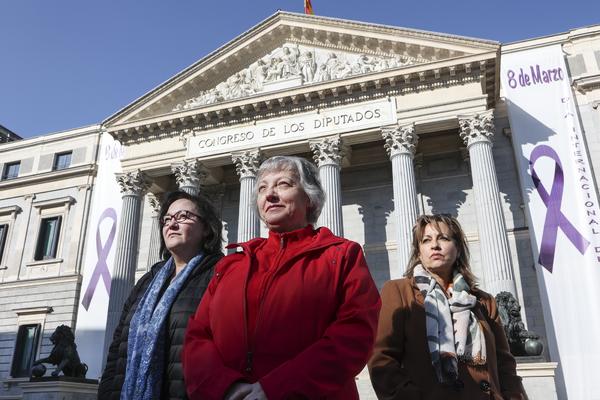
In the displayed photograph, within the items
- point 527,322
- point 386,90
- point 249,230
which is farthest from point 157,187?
point 527,322

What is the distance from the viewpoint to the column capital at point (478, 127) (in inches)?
675

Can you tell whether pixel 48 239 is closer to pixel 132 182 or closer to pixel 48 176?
pixel 48 176

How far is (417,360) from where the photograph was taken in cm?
325

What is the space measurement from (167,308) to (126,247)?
56.4 ft

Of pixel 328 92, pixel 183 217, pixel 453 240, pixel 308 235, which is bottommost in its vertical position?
pixel 308 235

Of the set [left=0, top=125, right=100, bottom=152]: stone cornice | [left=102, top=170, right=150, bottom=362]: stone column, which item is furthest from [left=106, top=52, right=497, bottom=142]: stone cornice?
[left=0, top=125, right=100, bottom=152]: stone cornice

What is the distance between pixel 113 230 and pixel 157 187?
107 inches

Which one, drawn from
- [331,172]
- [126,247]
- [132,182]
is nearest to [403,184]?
[331,172]

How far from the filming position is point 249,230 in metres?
17.9

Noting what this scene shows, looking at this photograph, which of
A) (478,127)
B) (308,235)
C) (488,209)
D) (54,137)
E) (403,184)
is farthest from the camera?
(54,137)

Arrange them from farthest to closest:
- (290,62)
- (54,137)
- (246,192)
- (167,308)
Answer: (54,137) → (290,62) → (246,192) → (167,308)

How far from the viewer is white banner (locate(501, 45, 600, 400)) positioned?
1434 cm

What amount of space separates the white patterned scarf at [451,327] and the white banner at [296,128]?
49.8 ft

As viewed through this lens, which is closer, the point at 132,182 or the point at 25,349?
the point at 132,182
